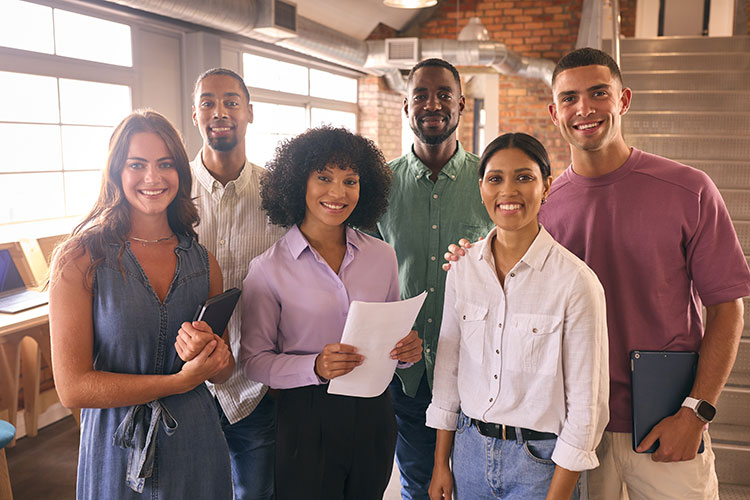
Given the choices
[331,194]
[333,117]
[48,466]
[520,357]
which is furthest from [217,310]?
[333,117]

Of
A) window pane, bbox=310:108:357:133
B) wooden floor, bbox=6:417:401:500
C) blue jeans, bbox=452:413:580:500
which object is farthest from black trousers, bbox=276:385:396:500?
window pane, bbox=310:108:357:133

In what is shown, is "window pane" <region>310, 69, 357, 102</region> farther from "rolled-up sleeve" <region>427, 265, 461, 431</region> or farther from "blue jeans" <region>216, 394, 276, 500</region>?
"rolled-up sleeve" <region>427, 265, 461, 431</region>

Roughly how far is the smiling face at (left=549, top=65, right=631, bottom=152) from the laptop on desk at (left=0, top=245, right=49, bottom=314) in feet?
10.3

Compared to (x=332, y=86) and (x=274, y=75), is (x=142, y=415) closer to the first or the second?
(x=274, y=75)

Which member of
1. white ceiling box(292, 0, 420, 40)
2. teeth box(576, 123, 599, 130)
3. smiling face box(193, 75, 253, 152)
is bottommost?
teeth box(576, 123, 599, 130)

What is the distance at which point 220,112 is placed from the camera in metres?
2.25

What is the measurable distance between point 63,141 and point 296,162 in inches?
134

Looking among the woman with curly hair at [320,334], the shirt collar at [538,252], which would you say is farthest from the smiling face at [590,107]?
the woman with curly hair at [320,334]

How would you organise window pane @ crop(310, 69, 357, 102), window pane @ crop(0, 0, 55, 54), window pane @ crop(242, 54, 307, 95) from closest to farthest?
1. window pane @ crop(0, 0, 55, 54)
2. window pane @ crop(242, 54, 307, 95)
3. window pane @ crop(310, 69, 357, 102)

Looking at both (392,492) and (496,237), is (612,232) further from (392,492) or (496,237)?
(392,492)

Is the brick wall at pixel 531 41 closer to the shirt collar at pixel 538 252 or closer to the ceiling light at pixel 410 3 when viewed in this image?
the ceiling light at pixel 410 3

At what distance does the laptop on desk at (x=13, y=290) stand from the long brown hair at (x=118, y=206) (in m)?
2.31

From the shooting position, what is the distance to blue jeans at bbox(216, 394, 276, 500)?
7.10 feet

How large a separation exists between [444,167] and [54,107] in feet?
11.1
